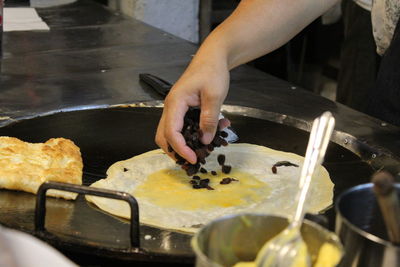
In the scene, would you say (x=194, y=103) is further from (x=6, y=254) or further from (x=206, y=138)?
(x=6, y=254)

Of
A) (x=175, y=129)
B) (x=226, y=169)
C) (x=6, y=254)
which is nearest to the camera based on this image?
(x=6, y=254)

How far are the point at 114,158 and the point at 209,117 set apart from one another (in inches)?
12.0

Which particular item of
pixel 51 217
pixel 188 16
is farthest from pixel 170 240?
pixel 188 16

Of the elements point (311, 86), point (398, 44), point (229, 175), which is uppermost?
point (398, 44)

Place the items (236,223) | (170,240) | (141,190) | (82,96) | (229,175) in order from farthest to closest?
1. (82,96)
2. (229,175)
3. (141,190)
4. (170,240)
5. (236,223)

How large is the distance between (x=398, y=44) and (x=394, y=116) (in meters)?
0.23

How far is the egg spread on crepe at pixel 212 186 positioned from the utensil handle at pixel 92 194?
0.39ft

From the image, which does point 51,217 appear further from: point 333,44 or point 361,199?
point 333,44

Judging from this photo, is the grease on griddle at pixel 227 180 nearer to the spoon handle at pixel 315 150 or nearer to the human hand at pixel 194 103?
the human hand at pixel 194 103

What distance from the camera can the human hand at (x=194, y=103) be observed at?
63.7 inches

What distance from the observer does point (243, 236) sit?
3.08 ft

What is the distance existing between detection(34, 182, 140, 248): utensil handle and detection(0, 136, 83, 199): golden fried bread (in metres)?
0.18

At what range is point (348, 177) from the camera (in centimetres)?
170

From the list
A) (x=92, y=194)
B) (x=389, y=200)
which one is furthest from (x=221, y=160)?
(x=389, y=200)
